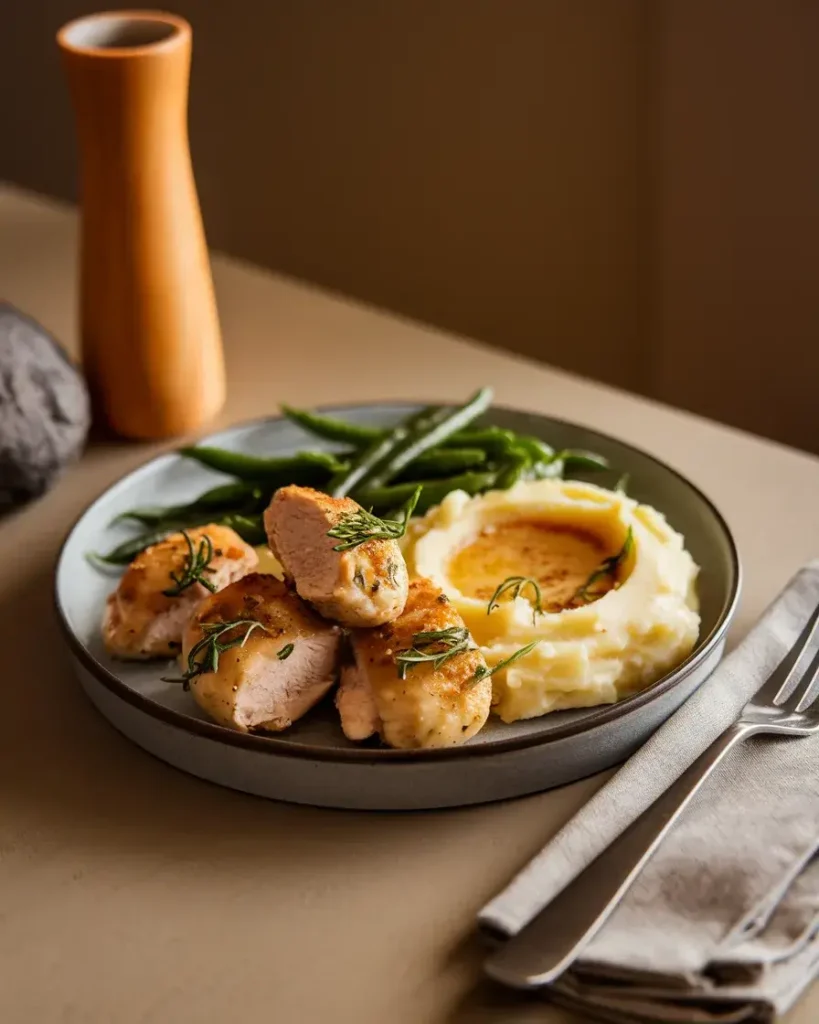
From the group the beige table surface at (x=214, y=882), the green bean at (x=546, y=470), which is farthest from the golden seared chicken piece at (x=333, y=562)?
the green bean at (x=546, y=470)

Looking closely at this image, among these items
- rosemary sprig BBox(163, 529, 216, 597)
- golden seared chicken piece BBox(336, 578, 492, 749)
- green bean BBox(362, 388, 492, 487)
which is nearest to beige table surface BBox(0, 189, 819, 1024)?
golden seared chicken piece BBox(336, 578, 492, 749)

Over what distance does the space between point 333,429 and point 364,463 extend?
18cm

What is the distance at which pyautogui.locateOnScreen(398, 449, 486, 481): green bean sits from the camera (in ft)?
8.72

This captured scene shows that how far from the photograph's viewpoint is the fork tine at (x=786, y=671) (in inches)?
78.7

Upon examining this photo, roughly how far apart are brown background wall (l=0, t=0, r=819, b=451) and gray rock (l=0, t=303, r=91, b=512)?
2574 millimetres

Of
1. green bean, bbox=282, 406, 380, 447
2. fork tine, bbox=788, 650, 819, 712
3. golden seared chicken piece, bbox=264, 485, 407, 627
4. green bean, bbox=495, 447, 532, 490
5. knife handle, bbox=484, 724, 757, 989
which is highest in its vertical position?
golden seared chicken piece, bbox=264, 485, 407, 627

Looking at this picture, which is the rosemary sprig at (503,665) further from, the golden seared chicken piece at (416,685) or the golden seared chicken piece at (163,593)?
the golden seared chicken piece at (163,593)

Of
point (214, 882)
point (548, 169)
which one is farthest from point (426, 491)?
point (548, 169)

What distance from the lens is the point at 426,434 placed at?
8.89 ft

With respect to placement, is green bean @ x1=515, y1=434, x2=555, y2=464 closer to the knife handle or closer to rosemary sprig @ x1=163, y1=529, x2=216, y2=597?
rosemary sprig @ x1=163, y1=529, x2=216, y2=597

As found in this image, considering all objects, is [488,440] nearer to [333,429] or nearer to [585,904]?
[333,429]

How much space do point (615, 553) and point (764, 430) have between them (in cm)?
262

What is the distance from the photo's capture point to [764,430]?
15.6ft

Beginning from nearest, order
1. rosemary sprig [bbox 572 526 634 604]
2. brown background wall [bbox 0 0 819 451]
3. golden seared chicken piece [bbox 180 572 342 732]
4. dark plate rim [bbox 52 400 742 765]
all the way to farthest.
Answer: dark plate rim [bbox 52 400 742 765] < golden seared chicken piece [bbox 180 572 342 732] < rosemary sprig [bbox 572 526 634 604] < brown background wall [bbox 0 0 819 451]
